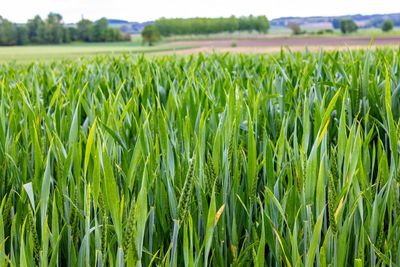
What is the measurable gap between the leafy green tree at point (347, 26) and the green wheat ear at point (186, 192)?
85.8ft

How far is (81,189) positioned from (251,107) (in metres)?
0.55

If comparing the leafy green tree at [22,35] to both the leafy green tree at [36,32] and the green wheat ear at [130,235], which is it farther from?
the green wheat ear at [130,235]

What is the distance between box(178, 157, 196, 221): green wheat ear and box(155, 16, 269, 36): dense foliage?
22555mm

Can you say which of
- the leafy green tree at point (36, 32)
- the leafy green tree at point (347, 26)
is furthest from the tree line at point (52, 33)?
the leafy green tree at point (347, 26)

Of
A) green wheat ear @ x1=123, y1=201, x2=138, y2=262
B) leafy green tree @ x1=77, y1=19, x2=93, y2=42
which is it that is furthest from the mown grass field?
leafy green tree @ x1=77, y1=19, x2=93, y2=42

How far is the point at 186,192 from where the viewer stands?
686 millimetres

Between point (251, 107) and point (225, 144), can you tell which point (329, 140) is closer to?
point (251, 107)

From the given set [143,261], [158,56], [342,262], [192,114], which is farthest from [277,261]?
[158,56]

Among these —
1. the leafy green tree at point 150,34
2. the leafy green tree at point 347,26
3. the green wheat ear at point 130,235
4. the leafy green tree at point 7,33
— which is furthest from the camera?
the leafy green tree at point 347,26

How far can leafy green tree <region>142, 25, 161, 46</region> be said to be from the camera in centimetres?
2151

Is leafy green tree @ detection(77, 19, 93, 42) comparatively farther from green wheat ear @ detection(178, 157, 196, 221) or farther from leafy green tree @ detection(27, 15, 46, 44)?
green wheat ear @ detection(178, 157, 196, 221)

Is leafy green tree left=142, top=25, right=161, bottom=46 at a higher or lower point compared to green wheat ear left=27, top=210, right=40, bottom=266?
higher

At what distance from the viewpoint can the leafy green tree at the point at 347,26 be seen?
25.5 m

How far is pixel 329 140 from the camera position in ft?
4.17
